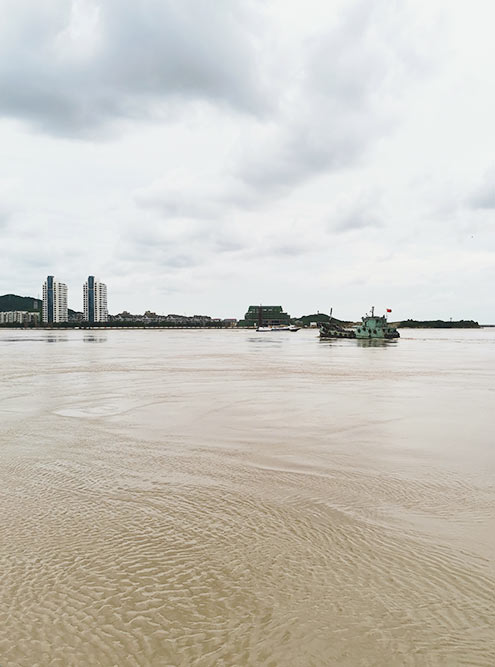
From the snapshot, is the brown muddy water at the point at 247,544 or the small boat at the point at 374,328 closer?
the brown muddy water at the point at 247,544

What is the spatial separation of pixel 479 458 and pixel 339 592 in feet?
19.2

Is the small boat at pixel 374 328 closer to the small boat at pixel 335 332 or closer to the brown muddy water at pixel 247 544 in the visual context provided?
the small boat at pixel 335 332

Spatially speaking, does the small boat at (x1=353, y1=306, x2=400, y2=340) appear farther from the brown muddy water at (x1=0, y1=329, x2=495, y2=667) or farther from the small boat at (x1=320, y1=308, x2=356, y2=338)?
the brown muddy water at (x1=0, y1=329, x2=495, y2=667)

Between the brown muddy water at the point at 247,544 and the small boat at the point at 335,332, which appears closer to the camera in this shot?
the brown muddy water at the point at 247,544

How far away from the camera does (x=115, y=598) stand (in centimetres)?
421

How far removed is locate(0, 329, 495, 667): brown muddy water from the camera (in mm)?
3693

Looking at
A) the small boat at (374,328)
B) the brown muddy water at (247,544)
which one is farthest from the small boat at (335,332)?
the brown muddy water at (247,544)

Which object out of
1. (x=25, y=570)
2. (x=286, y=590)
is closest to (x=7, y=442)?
(x=25, y=570)

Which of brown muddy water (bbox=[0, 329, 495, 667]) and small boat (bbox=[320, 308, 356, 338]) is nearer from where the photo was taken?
brown muddy water (bbox=[0, 329, 495, 667])

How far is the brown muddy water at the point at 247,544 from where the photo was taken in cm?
369

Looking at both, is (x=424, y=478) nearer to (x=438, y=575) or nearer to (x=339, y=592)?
(x=438, y=575)

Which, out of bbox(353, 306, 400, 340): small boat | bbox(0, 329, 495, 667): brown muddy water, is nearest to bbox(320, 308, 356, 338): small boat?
bbox(353, 306, 400, 340): small boat

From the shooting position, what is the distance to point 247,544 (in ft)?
17.4

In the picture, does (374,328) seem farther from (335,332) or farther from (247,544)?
(247,544)
